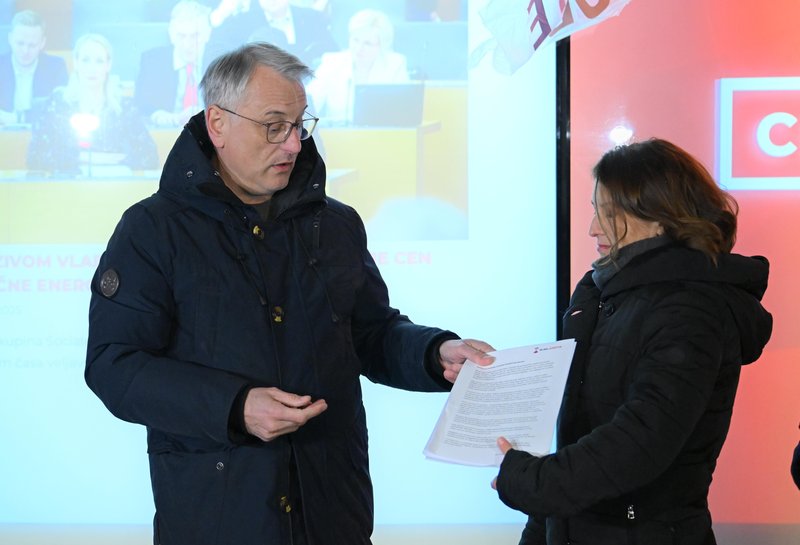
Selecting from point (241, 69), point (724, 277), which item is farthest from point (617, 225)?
point (241, 69)

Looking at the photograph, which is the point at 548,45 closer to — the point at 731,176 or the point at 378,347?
the point at 731,176

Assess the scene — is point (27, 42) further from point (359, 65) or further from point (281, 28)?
point (359, 65)

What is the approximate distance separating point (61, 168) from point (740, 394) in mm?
2823

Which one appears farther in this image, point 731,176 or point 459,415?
point 731,176

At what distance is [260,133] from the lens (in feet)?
5.83

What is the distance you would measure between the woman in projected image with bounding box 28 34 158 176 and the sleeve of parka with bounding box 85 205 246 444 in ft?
6.28

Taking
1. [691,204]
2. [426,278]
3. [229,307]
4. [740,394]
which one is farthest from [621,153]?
[740,394]

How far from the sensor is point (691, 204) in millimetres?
1615

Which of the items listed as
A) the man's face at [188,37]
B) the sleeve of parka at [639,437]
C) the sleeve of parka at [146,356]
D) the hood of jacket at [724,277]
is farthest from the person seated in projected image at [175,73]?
the sleeve of parka at [639,437]

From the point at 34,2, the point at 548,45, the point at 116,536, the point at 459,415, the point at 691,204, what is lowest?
the point at 116,536

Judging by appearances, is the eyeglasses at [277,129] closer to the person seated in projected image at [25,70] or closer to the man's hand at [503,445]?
the man's hand at [503,445]

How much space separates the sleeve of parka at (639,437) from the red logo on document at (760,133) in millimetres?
2068

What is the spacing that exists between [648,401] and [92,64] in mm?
2821

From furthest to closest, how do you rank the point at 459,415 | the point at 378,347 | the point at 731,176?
the point at 731,176 < the point at 378,347 < the point at 459,415
